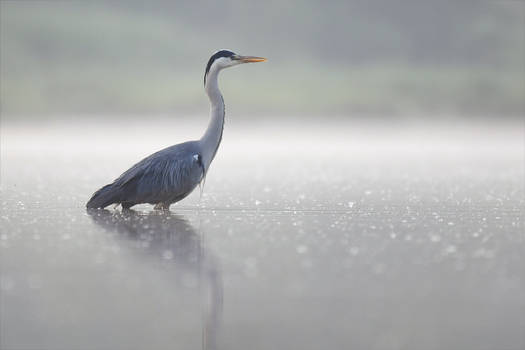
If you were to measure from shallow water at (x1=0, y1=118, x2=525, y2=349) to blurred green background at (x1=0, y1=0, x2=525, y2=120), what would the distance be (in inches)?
2335

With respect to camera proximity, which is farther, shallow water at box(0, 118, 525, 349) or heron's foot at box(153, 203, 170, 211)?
heron's foot at box(153, 203, 170, 211)

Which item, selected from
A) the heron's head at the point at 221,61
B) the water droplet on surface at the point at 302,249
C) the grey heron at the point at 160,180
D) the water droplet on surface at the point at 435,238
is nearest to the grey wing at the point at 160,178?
the grey heron at the point at 160,180

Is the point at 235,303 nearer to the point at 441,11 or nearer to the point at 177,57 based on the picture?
the point at 177,57

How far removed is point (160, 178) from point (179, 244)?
2.49 metres

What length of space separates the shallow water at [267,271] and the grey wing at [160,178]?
0.83ft

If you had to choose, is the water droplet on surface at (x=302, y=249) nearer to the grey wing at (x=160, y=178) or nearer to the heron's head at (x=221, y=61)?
the grey wing at (x=160, y=178)

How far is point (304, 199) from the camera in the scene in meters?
12.8

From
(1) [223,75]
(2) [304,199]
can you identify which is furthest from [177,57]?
(2) [304,199]

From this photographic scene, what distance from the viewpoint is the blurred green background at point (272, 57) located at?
261 feet

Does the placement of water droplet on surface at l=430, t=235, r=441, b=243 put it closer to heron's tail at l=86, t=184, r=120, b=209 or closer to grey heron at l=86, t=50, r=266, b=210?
grey heron at l=86, t=50, r=266, b=210

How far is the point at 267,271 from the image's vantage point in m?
7.24

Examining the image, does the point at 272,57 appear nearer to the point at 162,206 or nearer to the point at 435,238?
the point at 162,206

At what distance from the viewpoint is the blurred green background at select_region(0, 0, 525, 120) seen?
79500 mm

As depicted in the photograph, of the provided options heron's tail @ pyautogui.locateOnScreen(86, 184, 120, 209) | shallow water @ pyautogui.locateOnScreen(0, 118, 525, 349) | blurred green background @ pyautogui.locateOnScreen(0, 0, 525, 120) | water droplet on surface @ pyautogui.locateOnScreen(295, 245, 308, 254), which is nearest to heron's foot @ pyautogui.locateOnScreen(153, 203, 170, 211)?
shallow water @ pyautogui.locateOnScreen(0, 118, 525, 349)
